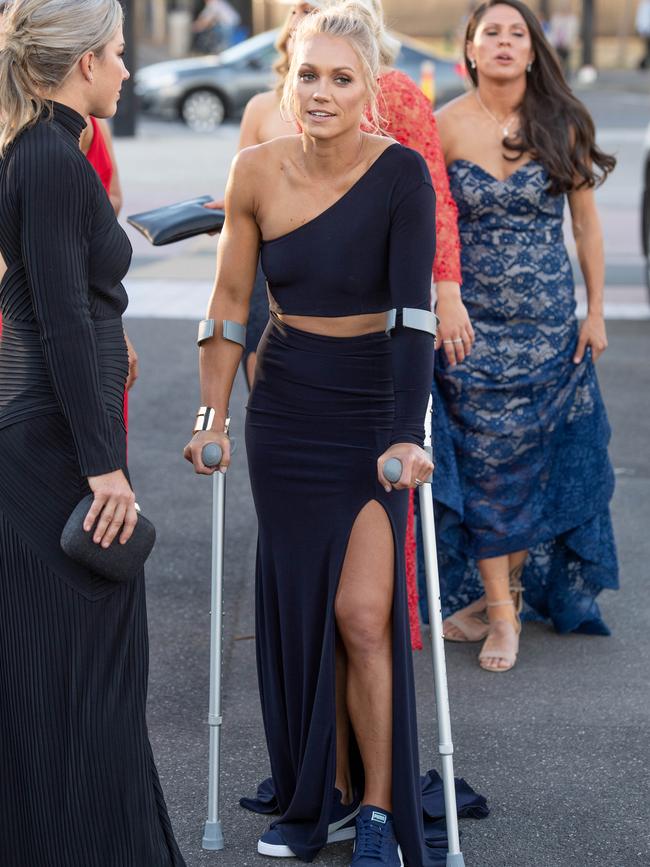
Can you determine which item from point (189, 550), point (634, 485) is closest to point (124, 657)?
point (189, 550)

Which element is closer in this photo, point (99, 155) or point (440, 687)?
point (440, 687)

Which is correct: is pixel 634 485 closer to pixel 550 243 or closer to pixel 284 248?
pixel 550 243

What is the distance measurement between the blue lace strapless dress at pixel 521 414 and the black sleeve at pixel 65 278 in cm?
219

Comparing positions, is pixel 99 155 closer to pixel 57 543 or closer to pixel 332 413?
pixel 332 413

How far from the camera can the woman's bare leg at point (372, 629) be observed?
3604 millimetres

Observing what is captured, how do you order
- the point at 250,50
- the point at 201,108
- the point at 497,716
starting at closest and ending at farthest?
the point at 497,716 < the point at 201,108 < the point at 250,50

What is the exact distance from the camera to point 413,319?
3447mm

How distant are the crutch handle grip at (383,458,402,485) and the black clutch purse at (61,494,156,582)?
58cm

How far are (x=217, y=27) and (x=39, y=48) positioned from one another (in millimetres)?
31052

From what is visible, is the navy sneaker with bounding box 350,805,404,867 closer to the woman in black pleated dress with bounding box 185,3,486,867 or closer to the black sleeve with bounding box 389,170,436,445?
the woman in black pleated dress with bounding box 185,3,486,867

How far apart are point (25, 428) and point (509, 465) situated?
241 cm

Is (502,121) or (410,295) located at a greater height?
(502,121)

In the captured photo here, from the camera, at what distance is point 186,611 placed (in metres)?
5.55

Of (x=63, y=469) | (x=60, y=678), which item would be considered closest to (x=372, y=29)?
(x=63, y=469)
